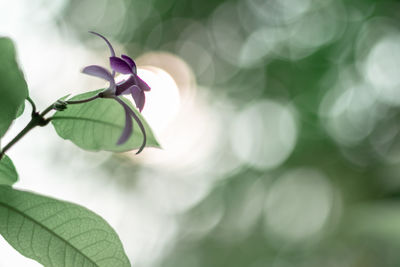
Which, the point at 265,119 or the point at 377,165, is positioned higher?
the point at 265,119

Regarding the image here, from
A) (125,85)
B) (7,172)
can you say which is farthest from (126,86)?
(7,172)

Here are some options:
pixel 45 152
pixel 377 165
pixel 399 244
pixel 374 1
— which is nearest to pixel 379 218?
pixel 399 244

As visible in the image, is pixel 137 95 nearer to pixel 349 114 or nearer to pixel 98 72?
pixel 98 72

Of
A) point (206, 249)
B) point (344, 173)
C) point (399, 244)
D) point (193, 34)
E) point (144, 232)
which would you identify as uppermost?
point (193, 34)

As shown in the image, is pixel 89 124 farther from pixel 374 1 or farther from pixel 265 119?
pixel 265 119

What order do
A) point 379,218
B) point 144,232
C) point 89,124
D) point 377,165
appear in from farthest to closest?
point 144,232 < point 377,165 < point 379,218 < point 89,124

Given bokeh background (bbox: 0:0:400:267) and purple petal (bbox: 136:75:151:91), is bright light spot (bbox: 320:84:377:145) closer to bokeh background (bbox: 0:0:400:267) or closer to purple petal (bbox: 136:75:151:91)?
bokeh background (bbox: 0:0:400:267)

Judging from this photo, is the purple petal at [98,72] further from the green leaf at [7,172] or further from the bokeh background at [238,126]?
the bokeh background at [238,126]
